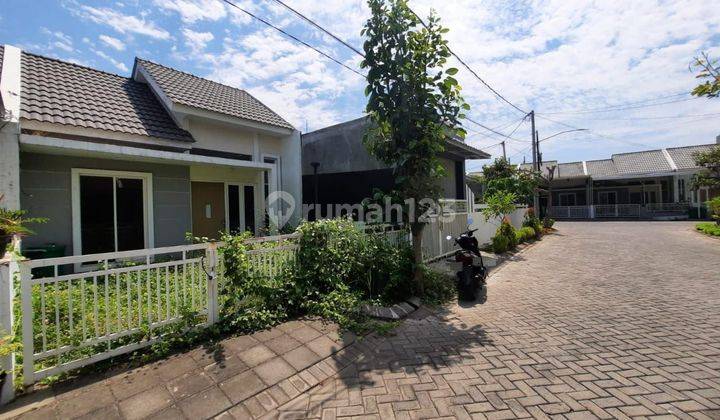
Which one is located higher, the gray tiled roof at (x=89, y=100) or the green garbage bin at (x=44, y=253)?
the gray tiled roof at (x=89, y=100)

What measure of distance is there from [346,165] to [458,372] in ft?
27.0

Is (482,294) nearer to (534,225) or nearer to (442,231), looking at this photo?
(442,231)

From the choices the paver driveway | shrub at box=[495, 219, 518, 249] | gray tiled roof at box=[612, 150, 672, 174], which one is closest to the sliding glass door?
the paver driveway

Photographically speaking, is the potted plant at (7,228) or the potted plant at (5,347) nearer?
the potted plant at (5,347)

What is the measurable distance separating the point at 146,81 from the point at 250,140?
3259 millimetres

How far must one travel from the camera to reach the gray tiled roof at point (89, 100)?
6.37 metres

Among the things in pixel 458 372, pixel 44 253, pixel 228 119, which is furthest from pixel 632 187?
pixel 44 253

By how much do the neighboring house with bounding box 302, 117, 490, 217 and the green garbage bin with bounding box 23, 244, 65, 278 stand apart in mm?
6696

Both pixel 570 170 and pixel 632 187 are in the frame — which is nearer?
pixel 632 187

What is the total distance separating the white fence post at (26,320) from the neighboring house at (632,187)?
86.9ft

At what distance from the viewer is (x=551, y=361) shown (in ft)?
11.4

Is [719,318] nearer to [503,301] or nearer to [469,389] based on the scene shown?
[503,301]

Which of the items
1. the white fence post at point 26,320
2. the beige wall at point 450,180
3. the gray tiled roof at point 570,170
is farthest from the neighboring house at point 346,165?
the gray tiled roof at point 570,170

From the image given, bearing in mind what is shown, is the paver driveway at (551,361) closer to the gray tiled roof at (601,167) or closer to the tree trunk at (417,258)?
the tree trunk at (417,258)
